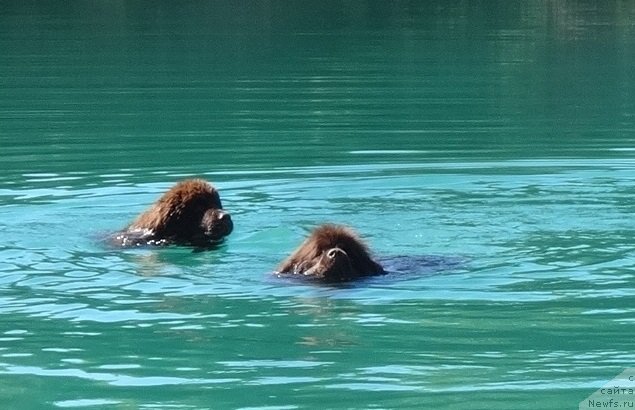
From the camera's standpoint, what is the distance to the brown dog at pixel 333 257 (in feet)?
38.3

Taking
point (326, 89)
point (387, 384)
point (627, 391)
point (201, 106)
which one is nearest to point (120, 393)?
point (387, 384)

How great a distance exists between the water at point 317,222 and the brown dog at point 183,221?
0.67ft

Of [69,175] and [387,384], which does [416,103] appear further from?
[387,384]

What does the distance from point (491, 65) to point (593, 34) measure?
7582 millimetres

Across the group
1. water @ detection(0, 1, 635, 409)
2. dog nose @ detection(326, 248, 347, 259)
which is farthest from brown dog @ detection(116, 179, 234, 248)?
dog nose @ detection(326, 248, 347, 259)

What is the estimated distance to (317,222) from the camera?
1448 centimetres

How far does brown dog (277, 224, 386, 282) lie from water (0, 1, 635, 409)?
160 millimetres

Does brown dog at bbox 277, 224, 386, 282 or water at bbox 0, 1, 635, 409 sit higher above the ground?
brown dog at bbox 277, 224, 386, 282

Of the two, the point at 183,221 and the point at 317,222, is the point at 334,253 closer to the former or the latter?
the point at 183,221

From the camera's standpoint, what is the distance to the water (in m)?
9.90

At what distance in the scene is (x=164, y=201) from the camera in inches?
546

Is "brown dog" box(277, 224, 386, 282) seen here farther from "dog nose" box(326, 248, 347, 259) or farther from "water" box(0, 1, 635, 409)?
"water" box(0, 1, 635, 409)

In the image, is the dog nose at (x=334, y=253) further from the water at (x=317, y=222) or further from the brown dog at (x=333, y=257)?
the water at (x=317, y=222)

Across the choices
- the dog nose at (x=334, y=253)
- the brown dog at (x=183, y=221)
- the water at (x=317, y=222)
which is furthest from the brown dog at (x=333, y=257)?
the brown dog at (x=183, y=221)
